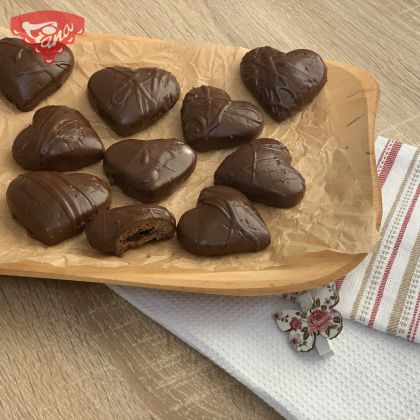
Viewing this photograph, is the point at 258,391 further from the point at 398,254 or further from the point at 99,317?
the point at 398,254

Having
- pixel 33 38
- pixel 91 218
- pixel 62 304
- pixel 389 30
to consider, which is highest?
pixel 389 30

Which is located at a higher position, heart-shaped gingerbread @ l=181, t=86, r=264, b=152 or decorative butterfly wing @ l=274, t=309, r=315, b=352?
heart-shaped gingerbread @ l=181, t=86, r=264, b=152

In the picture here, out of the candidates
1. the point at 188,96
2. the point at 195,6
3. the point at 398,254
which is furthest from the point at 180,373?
the point at 195,6

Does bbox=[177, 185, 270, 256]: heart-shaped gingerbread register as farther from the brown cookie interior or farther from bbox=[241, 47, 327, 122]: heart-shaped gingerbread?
bbox=[241, 47, 327, 122]: heart-shaped gingerbread

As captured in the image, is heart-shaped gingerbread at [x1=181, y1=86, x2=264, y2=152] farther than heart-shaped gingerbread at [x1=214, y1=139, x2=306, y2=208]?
Yes

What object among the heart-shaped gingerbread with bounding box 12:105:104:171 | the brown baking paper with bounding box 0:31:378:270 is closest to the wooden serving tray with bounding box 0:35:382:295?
the brown baking paper with bounding box 0:31:378:270

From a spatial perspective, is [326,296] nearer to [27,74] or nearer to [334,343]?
[334,343]

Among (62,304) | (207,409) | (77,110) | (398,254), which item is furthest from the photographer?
(77,110)
